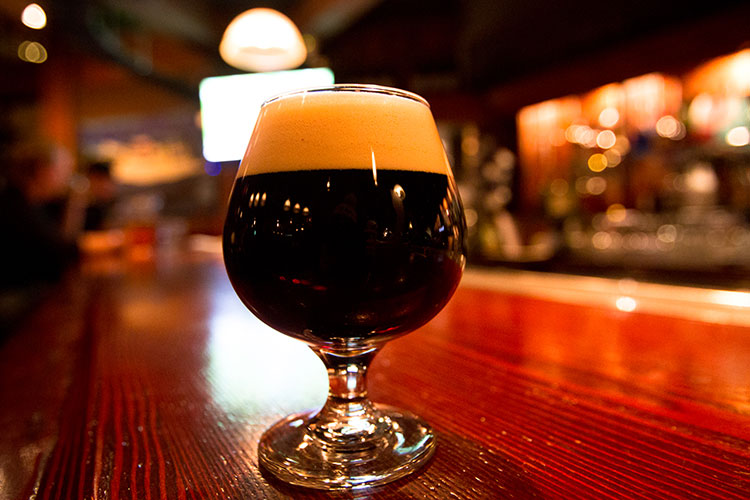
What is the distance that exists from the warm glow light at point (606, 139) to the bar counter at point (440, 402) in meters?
2.99

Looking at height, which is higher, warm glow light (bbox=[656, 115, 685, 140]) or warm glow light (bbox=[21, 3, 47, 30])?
warm glow light (bbox=[21, 3, 47, 30])

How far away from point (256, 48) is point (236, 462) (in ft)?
10.7

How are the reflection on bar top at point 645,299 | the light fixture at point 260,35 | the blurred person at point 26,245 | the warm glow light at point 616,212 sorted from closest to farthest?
the reflection on bar top at point 645,299
the blurred person at point 26,245
the light fixture at point 260,35
the warm glow light at point 616,212

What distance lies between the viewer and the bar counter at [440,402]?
37 cm

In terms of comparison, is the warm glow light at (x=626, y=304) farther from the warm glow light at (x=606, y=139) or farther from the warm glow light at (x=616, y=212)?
the warm glow light at (x=606, y=139)

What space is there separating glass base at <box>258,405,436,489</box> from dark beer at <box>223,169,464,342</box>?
82 millimetres

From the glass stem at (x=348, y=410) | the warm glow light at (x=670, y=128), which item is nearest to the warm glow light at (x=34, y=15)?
the warm glow light at (x=670, y=128)

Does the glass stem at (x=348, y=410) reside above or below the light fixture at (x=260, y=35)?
below

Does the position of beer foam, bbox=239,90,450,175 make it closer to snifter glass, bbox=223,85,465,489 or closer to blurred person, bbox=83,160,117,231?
snifter glass, bbox=223,85,465,489

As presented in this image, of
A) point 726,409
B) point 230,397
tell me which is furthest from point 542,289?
point 230,397

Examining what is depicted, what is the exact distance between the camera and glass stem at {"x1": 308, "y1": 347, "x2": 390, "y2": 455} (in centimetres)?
44

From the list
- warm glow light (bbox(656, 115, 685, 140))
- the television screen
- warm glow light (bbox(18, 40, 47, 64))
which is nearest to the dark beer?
warm glow light (bbox(656, 115, 685, 140))

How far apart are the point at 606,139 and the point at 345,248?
3.87 metres

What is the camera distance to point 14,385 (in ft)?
2.14
